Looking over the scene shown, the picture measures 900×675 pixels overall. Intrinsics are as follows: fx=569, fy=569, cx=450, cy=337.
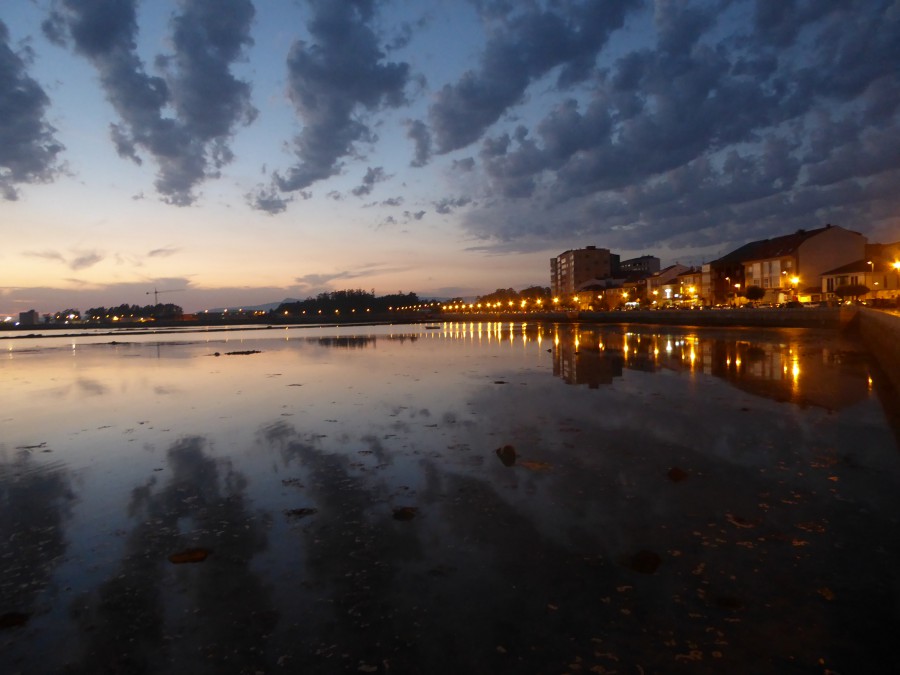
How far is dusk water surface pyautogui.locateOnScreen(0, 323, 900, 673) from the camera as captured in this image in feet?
14.8

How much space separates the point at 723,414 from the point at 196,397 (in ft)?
51.6

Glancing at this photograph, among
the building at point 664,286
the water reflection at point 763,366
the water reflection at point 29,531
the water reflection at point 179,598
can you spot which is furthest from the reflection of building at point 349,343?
the building at point 664,286

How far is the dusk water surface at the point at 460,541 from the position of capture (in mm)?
4512

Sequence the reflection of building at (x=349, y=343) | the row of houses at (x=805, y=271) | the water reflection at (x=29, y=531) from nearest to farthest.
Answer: the water reflection at (x=29, y=531)
the reflection of building at (x=349, y=343)
the row of houses at (x=805, y=271)

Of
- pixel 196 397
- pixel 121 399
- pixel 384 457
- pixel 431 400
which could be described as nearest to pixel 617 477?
pixel 384 457

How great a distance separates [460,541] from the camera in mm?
6488

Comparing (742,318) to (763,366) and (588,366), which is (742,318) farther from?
(588,366)

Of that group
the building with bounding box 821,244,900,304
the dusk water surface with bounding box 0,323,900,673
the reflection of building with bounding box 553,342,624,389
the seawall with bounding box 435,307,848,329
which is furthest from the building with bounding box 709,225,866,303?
the dusk water surface with bounding box 0,323,900,673

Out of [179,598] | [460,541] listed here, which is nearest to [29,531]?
[179,598]

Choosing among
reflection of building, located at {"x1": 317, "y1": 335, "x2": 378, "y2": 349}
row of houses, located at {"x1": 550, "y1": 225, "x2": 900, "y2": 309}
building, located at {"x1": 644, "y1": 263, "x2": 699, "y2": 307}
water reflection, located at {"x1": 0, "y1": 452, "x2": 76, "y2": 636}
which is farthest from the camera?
building, located at {"x1": 644, "y1": 263, "x2": 699, "y2": 307}

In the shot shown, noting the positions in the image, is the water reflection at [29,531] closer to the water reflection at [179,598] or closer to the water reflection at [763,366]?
the water reflection at [179,598]

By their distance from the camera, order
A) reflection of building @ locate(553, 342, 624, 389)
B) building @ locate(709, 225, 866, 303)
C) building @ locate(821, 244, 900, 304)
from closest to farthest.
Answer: reflection of building @ locate(553, 342, 624, 389) → building @ locate(821, 244, 900, 304) → building @ locate(709, 225, 866, 303)

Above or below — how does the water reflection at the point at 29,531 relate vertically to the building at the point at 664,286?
below

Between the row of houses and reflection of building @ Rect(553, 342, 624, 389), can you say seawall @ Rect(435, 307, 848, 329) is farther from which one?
reflection of building @ Rect(553, 342, 624, 389)
